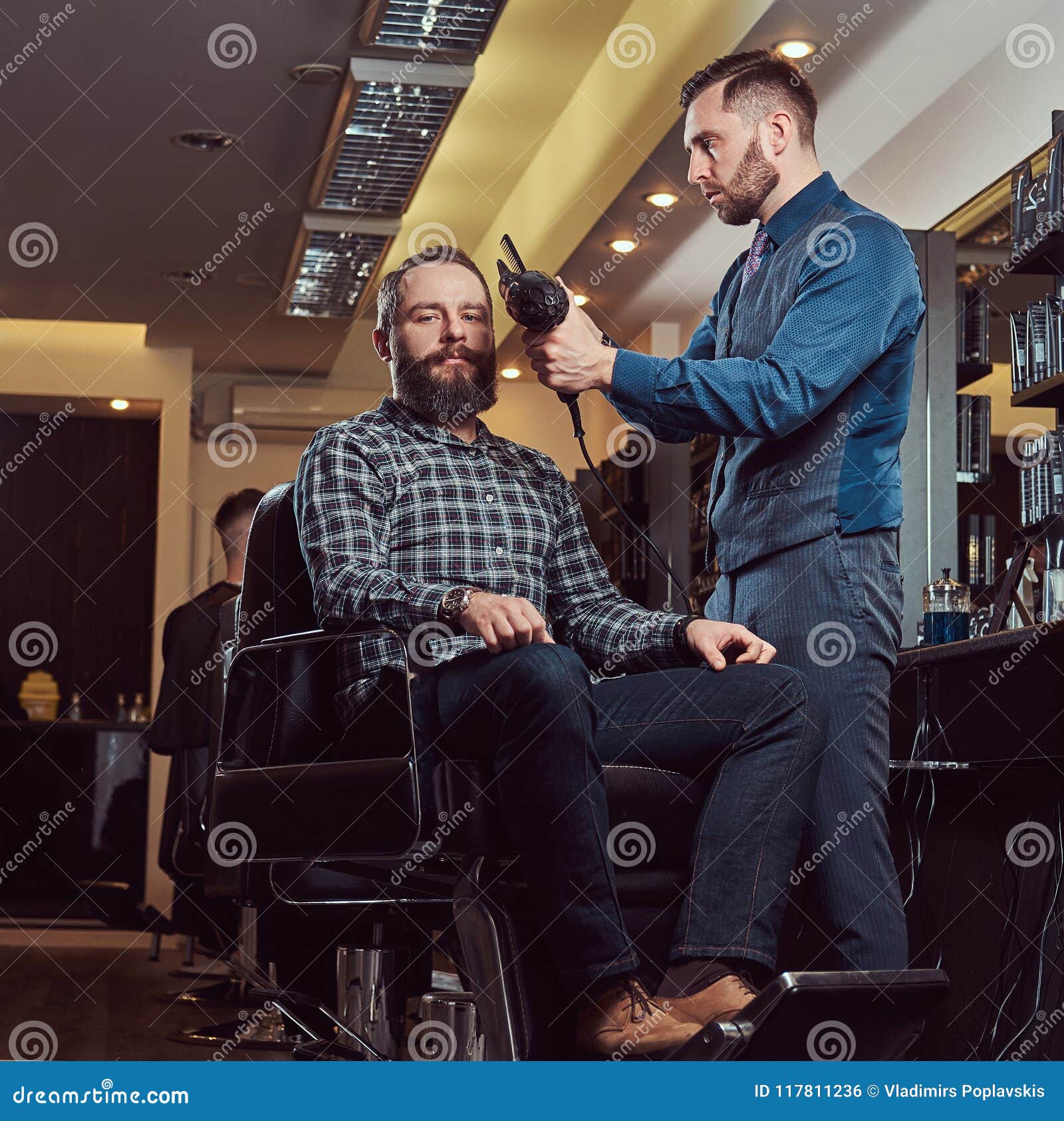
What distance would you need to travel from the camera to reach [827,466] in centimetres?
192

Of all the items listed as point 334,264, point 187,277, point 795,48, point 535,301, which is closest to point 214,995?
point 535,301

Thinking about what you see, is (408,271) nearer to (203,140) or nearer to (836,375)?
(836,375)

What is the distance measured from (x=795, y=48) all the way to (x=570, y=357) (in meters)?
2.67

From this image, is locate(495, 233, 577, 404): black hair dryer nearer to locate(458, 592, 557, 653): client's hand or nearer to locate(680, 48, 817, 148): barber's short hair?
locate(458, 592, 557, 653): client's hand

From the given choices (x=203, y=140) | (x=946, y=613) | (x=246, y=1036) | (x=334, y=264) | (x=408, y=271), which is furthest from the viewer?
(x=334, y=264)

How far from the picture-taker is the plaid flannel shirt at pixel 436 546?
6.05 ft

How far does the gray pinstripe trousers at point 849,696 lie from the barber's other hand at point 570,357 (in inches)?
14.2

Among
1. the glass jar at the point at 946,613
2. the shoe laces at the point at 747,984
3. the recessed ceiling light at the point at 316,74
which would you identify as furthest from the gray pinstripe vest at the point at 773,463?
the recessed ceiling light at the point at 316,74

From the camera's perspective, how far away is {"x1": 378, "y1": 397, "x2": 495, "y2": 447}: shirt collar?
2.11m

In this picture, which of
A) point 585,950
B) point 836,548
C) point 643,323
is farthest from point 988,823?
point 643,323

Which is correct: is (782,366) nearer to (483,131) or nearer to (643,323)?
(483,131)

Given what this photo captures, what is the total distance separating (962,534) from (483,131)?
2651 mm

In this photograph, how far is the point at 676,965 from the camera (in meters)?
1.57

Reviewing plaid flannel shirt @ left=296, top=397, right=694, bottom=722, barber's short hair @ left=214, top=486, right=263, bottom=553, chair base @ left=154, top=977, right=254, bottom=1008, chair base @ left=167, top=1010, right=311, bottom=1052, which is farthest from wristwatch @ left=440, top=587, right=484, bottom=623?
barber's short hair @ left=214, top=486, right=263, bottom=553
